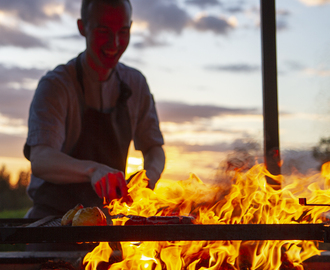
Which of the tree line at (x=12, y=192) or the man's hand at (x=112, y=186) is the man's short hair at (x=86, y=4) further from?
the tree line at (x=12, y=192)

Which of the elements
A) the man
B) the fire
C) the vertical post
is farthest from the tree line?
the vertical post

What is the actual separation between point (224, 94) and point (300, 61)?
0.59 meters

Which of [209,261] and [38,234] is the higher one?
[38,234]

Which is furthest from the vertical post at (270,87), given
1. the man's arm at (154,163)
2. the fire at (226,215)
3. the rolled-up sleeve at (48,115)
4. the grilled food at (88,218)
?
the rolled-up sleeve at (48,115)

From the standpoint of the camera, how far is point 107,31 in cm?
233

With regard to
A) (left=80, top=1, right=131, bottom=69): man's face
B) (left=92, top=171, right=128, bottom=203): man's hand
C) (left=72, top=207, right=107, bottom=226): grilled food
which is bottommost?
(left=72, top=207, right=107, bottom=226): grilled food

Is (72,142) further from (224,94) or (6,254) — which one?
(224,94)

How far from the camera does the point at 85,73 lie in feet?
8.07

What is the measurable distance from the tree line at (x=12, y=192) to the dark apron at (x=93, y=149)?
36.8 inches

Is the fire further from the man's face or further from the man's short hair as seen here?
the man's short hair

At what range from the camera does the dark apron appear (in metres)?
2.25

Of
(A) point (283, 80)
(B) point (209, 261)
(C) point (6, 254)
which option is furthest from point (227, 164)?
(C) point (6, 254)

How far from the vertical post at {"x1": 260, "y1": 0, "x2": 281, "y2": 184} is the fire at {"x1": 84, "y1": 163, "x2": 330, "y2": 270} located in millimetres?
430

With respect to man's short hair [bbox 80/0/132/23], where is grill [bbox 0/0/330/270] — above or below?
below
